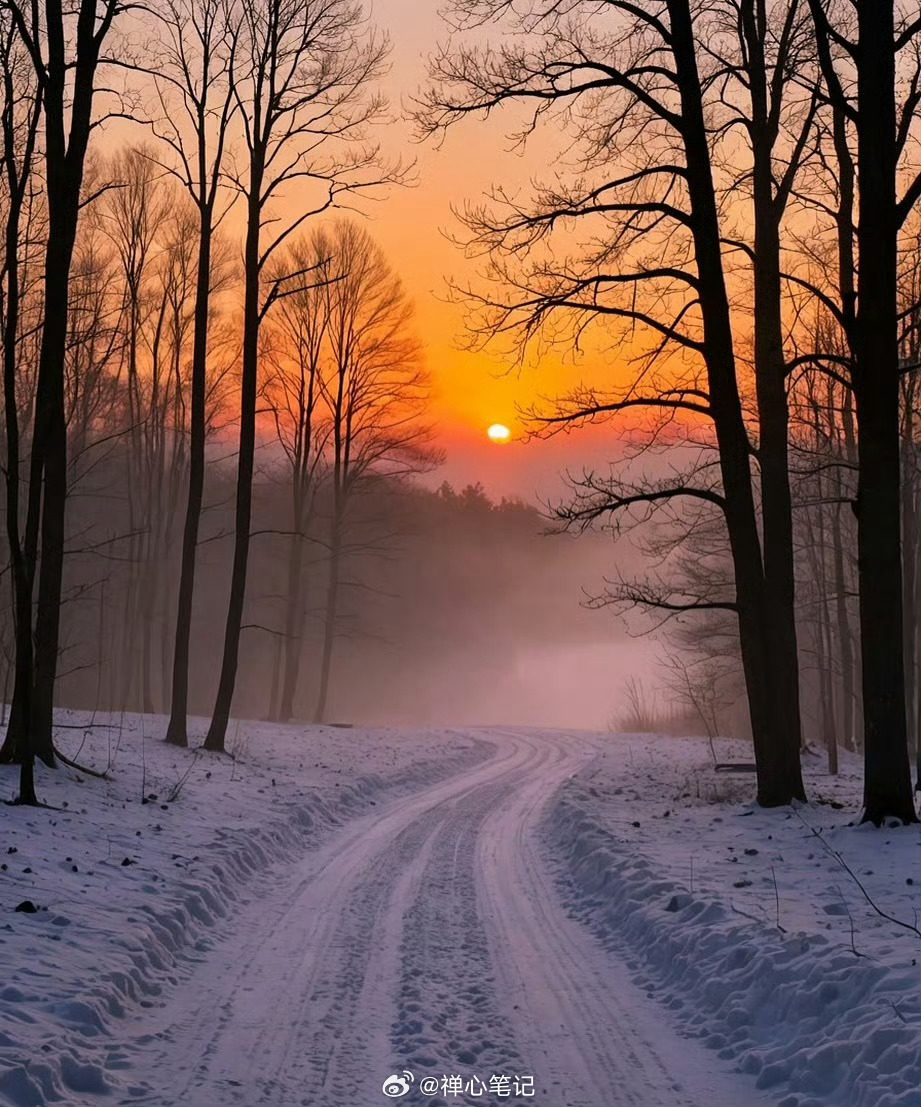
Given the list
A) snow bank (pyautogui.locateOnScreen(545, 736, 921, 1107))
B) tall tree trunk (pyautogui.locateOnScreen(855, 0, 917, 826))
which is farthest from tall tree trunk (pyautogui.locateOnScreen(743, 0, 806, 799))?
tall tree trunk (pyautogui.locateOnScreen(855, 0, 917, 826))

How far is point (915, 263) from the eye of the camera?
19.2 meters

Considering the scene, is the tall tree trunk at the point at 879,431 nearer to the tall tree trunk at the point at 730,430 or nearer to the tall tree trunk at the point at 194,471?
the tall tree trunk at the point at 730,430

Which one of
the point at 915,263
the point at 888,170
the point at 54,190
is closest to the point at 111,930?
the point at 54,190

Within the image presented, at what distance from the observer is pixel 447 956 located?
6.74m

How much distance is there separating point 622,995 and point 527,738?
25.0 m

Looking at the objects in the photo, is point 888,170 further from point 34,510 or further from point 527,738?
point 527,738

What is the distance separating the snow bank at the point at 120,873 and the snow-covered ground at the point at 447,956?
3 centimetres

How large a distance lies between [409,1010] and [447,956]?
1189 millimetres

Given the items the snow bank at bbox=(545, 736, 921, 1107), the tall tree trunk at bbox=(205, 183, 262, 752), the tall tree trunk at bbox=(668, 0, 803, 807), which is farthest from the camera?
the tall tree trunk at bbox=(205, 183, 262, 752)

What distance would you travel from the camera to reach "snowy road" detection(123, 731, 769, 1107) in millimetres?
4645

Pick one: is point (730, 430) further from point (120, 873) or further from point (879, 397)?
point (120, 873)

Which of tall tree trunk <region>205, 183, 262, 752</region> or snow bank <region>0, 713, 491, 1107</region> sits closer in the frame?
snow bank <region>0, 713, 491, 1107</region>

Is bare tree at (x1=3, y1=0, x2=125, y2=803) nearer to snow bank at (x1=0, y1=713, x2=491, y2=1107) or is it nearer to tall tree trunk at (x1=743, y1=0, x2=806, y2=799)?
snow bank at (x1=0, y1=713, x2=491, y2=1107)

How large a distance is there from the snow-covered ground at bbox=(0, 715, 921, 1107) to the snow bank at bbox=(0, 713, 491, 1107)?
3cm
